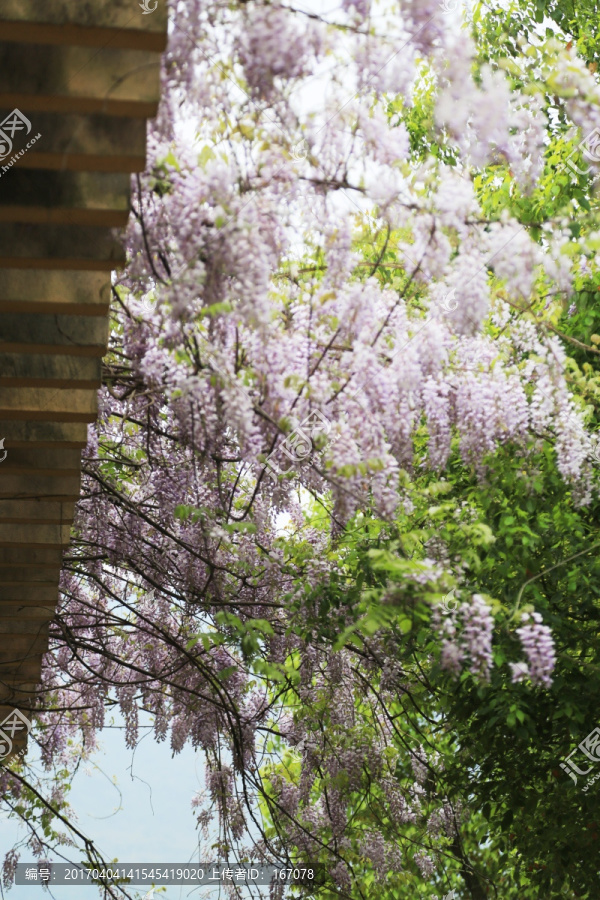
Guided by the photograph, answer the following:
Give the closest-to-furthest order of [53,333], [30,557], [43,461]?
[53,333] < [43,461] < [30,557]

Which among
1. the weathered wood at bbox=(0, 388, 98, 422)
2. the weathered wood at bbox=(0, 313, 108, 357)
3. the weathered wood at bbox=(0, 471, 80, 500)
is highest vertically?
the weathered wood at bbox=(0, 471, 80, 500)

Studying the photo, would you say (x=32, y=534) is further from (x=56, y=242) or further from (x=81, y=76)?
(x=81, y=76)

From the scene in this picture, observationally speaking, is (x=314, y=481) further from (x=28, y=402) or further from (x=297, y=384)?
(x=28, y=402)

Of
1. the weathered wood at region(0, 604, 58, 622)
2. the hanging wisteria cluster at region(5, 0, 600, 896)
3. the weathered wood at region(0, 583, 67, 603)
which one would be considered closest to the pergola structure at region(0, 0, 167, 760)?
the hanging wisteria cluster at region(5, 0, 600, 896)

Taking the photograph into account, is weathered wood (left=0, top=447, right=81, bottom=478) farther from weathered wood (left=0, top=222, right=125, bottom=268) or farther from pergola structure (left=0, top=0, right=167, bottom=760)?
weathered wood (left=0, top=222, right=125, bottom=268)

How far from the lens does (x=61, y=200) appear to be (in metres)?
1.71

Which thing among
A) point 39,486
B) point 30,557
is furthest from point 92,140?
point 30,557

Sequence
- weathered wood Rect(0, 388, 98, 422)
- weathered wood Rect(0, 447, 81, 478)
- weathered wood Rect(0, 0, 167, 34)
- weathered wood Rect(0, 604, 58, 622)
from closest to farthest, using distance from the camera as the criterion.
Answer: weathered wood Rect(0, 0, 167, 34) → weathered wood Rect(0, 388, 98, 422) → weathered wood Rect(0, 447, 81, 478) → weathered wood Rect(0, 604, 58, 622)

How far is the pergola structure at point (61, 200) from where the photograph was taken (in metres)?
1.44

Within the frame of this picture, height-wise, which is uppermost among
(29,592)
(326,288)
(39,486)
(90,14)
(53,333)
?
(326,288)

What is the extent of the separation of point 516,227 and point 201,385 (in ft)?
3.35

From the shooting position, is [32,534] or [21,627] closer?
[32,534]

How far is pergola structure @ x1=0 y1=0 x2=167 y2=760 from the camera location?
1.44 metres

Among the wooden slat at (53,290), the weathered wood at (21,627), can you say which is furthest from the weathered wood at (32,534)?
the wooden slat at (53,290)
